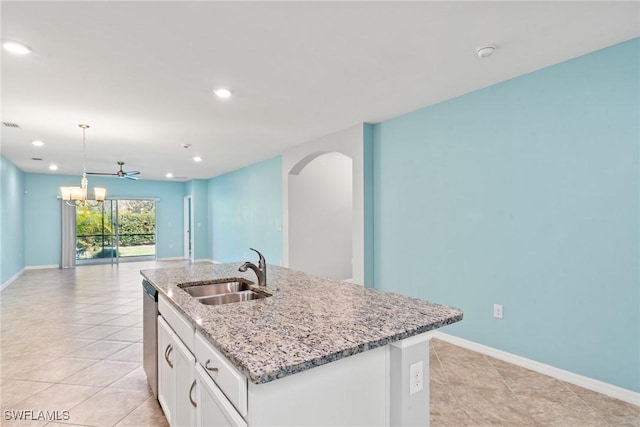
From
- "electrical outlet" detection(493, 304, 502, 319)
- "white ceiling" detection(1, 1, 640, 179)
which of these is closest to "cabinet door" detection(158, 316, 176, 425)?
"white ceiling" detection(1, 1, 640, 179)

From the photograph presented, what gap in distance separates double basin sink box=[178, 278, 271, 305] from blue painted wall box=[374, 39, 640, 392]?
2.19 m

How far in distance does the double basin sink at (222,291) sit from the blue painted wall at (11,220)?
20.5ft

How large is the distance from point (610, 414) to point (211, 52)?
3668 mm

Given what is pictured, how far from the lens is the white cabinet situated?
1636 mm

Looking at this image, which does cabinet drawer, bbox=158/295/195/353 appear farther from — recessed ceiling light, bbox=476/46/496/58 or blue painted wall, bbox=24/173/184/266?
blue painted wall, bbox=24/173/184/266

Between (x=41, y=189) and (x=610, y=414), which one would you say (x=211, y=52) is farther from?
(x=41, y=189)

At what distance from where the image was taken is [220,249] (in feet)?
31.2

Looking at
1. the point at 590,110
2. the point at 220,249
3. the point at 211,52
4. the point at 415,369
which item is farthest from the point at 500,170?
the point at 220,249

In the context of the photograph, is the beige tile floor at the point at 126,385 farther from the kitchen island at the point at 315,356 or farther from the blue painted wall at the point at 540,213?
the kitchen island at the point at 315,356

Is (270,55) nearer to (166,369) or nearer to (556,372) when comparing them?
(166,369)

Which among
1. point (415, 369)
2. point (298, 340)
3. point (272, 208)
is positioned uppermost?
point (272, 208)

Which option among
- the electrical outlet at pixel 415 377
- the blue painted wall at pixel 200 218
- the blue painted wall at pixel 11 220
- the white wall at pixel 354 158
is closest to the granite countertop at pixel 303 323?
the electrical outlet at pixel 415 377

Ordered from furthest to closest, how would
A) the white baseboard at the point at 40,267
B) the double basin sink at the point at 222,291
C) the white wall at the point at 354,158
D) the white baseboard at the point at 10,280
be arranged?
the white baseboard at the point at 40,267
the white baseboard at the point at 10,280
the white wall at the point at 354,158
the double basin sink at the point at 222,291

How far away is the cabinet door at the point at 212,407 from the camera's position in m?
1.17
